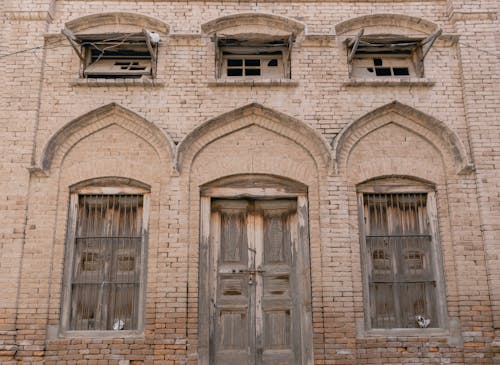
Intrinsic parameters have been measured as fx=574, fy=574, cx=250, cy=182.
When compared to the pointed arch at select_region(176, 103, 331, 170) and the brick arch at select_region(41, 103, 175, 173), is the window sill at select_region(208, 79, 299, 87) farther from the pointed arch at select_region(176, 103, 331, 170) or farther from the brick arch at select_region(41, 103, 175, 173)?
the brick arch at select_region(41, 103, 175, 173)

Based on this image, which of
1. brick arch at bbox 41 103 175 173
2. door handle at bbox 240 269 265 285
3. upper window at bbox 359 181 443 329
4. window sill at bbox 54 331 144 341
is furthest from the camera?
brick arch at bbox 41 103 175 173

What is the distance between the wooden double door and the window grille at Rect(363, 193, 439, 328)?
3.38 feet

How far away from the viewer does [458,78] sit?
30.7 feet

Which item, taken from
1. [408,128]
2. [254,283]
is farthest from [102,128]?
[408,128]

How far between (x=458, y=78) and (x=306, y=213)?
11.1 ft

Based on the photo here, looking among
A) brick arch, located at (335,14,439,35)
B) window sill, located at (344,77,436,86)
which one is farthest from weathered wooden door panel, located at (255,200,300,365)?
brick arch, located at (335,14,439,35)

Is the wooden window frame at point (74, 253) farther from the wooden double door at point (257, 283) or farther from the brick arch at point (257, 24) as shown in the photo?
the brick arch at point (257, 24)

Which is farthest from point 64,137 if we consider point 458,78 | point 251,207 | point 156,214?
point 458,78

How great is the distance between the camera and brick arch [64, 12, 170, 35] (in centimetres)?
949

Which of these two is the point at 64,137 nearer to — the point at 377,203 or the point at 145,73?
the point at 145,73

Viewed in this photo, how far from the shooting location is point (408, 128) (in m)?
9.08

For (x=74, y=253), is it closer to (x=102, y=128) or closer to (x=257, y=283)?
(x=102, y=128)

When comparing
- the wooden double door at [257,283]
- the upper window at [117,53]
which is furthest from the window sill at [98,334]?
the upper window at [117,53]

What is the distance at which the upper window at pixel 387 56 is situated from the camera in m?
9.32
